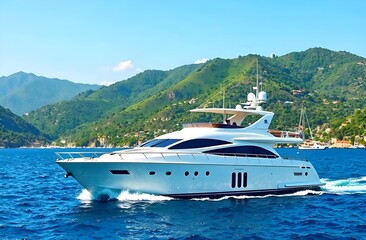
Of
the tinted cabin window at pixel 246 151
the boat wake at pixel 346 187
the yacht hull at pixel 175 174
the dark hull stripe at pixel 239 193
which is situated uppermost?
the tinted cabin window at pixel 246 151

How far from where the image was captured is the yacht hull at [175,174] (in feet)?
74.3

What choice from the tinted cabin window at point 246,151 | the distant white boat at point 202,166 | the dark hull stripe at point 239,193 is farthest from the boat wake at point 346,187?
the tinted cabin window at point 246,151

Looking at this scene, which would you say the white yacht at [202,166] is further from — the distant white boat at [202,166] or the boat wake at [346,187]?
the boat wake at [346,187]

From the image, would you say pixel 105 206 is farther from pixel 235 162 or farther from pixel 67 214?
pixel 235 162

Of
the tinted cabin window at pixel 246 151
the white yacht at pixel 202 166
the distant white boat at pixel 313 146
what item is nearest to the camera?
the white yacht at pixel 202 166

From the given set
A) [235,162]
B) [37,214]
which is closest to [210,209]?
[235,162]

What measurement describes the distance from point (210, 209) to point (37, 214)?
7.73 metres

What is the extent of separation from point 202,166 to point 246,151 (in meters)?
3.27

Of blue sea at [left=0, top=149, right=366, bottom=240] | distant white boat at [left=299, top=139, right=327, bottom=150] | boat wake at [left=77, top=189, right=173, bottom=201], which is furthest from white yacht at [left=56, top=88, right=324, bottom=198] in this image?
distant white boat at [left=299, top=139, right=327, bottom=150]

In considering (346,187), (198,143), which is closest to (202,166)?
(198,143)

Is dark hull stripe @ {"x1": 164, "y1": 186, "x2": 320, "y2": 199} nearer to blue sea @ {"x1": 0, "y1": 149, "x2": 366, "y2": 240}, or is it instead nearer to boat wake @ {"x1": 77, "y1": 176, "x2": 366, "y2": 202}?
boat wake @ {"x1": 77, "y1": 176, "x2": 366, "y2": 202}

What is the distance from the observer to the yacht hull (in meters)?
22.6

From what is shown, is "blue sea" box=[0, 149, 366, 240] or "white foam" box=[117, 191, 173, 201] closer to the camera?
"blue sea" box=[0, 149, 366, 240]

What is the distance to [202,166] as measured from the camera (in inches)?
934
